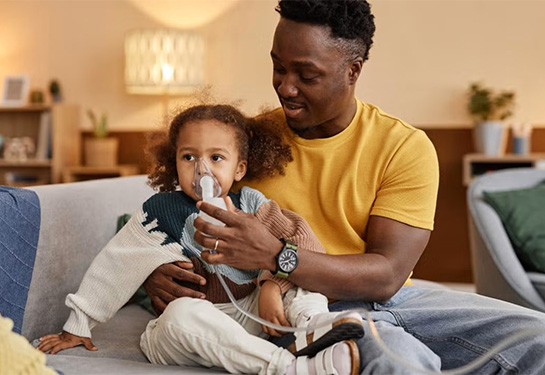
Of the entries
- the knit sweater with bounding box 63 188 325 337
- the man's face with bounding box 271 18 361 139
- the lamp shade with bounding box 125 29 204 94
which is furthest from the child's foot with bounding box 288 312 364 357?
the lamp shade with bounding box 125 29 204 94

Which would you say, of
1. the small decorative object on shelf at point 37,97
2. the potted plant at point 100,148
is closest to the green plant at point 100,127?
the potted plant at point 100,148

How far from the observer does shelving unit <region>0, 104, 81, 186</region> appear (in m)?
4.78

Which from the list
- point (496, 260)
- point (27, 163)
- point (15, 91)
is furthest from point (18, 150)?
point (496, 260)

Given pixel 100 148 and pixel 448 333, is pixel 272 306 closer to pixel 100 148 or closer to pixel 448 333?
pixel 448 333

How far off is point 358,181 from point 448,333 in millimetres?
405

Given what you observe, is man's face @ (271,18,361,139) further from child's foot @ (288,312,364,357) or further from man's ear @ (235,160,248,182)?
child's foot @ (288,312,364,357)

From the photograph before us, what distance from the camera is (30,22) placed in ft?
16.7

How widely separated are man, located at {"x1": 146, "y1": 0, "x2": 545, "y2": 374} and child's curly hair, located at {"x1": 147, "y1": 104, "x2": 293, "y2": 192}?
0.05 metres

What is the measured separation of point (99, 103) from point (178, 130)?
331 cm

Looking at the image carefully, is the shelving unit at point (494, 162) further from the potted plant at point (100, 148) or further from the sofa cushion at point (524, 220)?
the potted plant at point (100, 148)

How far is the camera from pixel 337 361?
1.39m

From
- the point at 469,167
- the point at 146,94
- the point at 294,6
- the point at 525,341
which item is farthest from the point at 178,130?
the point at 146,94

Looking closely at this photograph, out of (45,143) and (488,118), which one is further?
(45,143)

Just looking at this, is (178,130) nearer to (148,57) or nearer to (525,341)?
(525,341)
